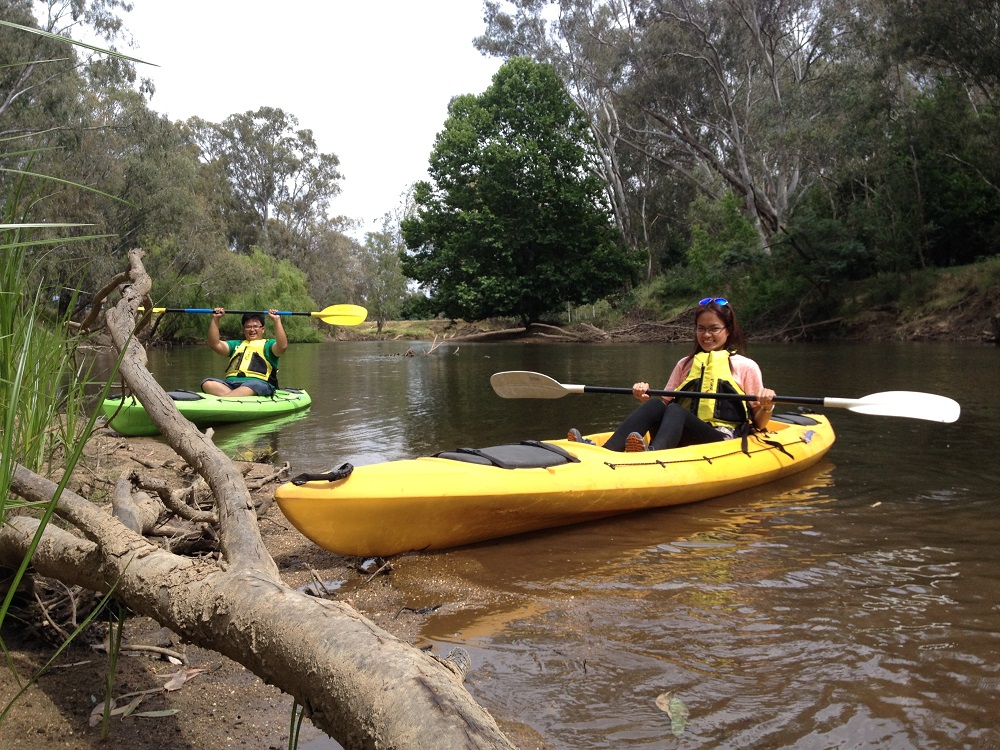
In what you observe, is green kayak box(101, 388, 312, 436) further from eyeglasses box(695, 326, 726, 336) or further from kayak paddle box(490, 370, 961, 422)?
eyeglasses box(695, 326, 726, 336)

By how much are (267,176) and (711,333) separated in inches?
1599

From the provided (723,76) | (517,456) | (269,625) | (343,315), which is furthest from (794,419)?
(723,76)

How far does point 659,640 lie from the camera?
2.69 meters

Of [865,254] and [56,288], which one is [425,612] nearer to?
[56,288]

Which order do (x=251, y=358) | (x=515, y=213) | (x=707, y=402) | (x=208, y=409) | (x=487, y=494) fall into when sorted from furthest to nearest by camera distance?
(x=515, y=213)
(x=251, y=358)
(x=208, y=409)
(x=707, y=402)
(x=487, y=494)

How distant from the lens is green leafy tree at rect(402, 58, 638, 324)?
91.3 feet

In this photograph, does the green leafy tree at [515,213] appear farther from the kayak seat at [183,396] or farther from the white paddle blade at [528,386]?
the white paddle blade at [528,386]

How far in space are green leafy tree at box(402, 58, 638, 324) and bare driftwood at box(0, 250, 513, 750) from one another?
25.6m

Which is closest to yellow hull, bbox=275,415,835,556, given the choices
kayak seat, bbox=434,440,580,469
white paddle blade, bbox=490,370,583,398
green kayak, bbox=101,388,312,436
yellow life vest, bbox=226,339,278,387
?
kayak seat, bbox=434,440,580,469

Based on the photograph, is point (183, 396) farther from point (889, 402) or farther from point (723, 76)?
point (723, 76)

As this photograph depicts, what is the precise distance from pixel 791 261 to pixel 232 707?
22.9 meters

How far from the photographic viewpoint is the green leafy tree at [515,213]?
91.3 feet

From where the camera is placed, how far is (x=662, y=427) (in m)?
4.84

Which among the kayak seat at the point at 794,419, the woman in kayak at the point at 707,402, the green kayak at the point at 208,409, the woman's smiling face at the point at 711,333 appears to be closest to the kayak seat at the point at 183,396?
the green kayak at the point at 208,409
